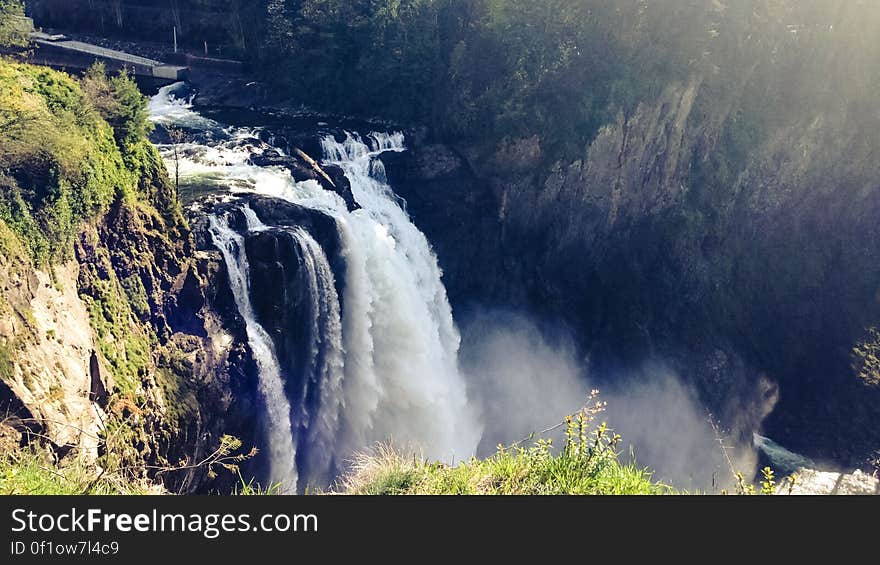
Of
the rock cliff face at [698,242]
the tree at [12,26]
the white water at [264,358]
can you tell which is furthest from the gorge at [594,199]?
the tree at [12,26]

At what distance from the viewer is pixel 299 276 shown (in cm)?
2309

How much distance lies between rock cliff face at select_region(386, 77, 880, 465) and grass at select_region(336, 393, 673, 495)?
2396 cm

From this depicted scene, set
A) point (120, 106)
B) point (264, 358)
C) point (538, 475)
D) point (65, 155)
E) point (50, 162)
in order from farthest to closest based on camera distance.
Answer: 1. point (264, 358)
2. point (120, 106)
3. point (65, 155)
4. point (50, 162)
5. point (538, 475)

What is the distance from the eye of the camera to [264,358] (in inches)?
866

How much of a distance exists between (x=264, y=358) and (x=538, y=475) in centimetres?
1584

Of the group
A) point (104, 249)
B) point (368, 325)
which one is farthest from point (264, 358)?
point (104, 249)

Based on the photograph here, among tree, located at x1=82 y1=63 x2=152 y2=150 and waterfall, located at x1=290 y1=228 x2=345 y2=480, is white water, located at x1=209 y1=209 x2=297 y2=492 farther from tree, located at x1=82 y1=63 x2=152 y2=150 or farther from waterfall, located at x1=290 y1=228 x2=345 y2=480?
tree, located at x1=82 y1=63 x2=152 y2=150

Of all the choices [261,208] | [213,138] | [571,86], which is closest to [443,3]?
[571,86]

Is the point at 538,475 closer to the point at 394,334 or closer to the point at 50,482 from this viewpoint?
the point at 50,482

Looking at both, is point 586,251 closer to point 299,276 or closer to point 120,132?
point 299,276

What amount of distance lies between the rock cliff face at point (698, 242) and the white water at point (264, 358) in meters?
11.6

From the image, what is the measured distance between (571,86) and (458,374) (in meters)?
15.7

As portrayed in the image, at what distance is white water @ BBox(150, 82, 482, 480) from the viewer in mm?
23594

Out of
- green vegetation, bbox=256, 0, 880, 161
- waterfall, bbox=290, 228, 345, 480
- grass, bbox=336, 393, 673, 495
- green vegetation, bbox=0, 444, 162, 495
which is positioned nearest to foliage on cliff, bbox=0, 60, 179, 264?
waterfall, bbox=290, 228, 345, 480
